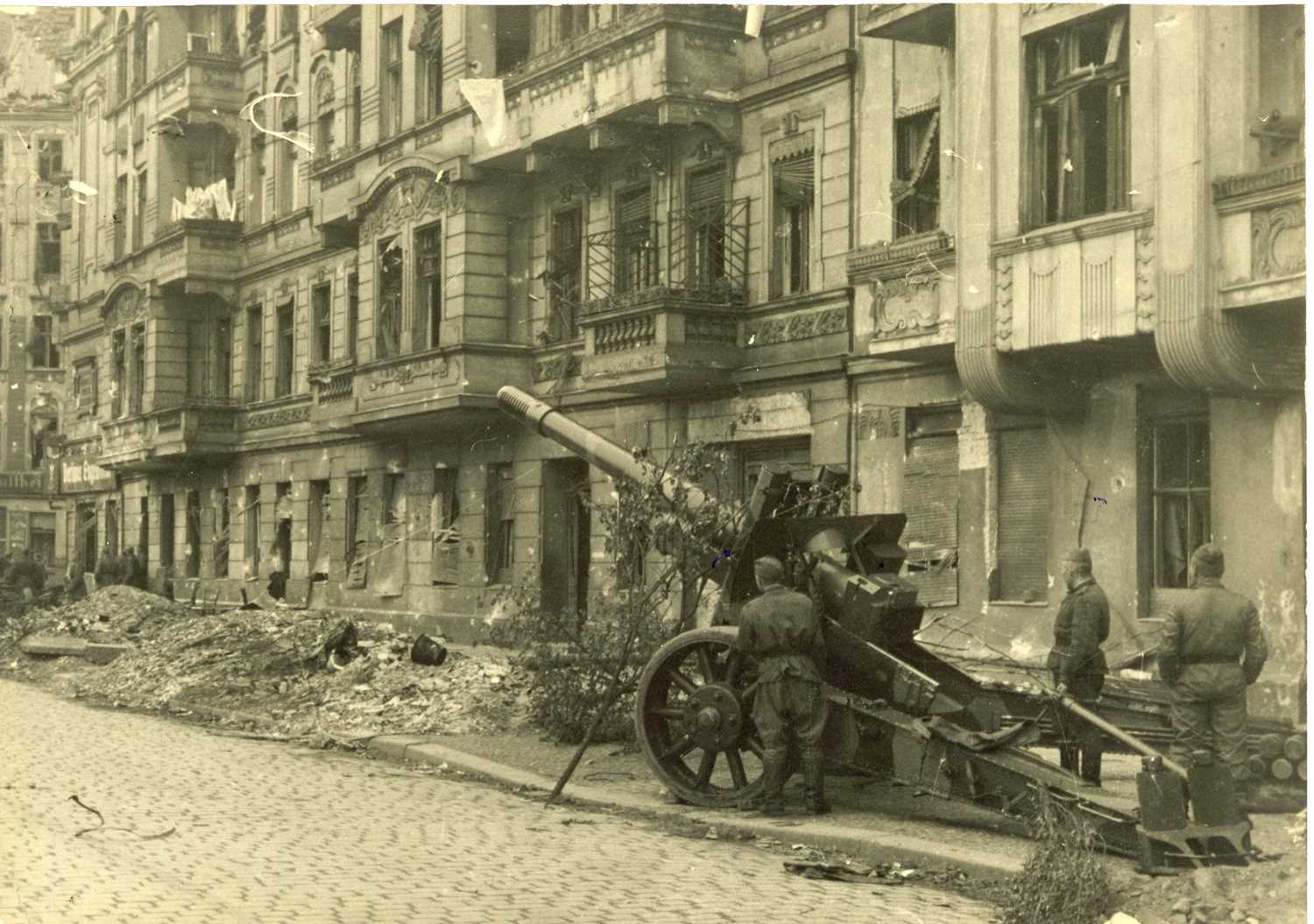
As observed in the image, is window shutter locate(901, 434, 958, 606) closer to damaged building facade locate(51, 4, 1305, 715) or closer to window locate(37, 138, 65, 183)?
damaged building facade locate(51, 4, 1305, 715)

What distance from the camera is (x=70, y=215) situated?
164 feet

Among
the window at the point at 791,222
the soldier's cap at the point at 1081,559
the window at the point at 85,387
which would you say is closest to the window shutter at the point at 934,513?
the window at the point at 791,222

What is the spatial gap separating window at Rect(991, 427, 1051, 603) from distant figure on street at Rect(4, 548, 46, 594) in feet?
66.4

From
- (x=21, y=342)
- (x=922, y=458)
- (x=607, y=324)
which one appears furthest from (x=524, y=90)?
(x=21, y=342)

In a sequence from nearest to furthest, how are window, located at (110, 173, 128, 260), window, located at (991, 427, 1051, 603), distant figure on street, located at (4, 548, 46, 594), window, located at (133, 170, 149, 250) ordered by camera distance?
1. window, located at (991, 427, 1051, 603)
2. distant figure on street, located at (4, 548, 46, 594)
3. window, located at (133, 170, 149, 250)
4. window, located at (110, 173, 128, 260)

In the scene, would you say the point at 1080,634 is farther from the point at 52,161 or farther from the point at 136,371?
the point at 52,161

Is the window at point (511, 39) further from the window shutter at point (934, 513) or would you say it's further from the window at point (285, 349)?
the window shutter at point (934, 513)

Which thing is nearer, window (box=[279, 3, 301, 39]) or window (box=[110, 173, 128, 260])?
window (box=[279, 3, 301, 39])

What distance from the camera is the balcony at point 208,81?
120 feet

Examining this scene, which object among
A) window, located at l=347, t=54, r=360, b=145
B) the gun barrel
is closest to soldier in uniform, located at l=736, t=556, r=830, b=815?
the gun barrel

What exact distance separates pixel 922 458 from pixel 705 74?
6.57 meters

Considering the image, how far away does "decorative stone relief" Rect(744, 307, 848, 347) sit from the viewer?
20.0 meters

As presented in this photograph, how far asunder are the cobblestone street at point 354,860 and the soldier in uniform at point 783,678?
0.85 metres

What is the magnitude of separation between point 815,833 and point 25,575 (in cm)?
2490
